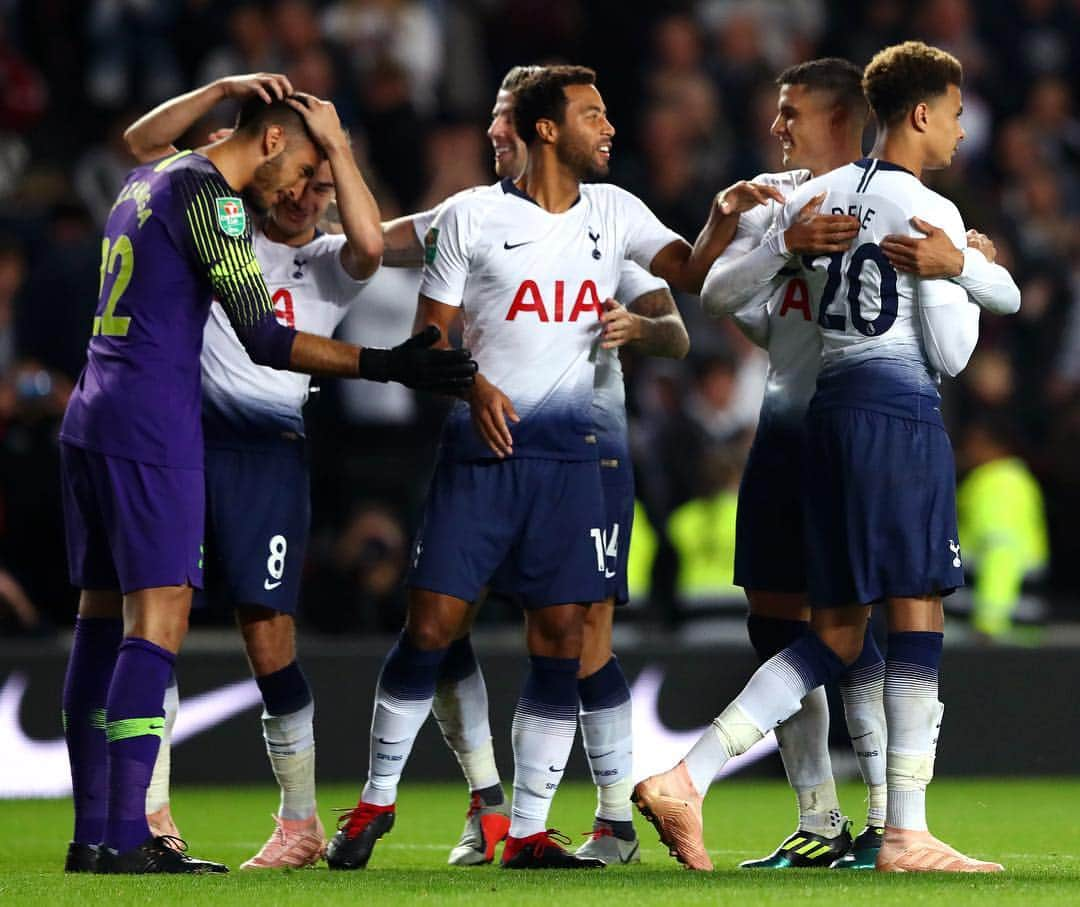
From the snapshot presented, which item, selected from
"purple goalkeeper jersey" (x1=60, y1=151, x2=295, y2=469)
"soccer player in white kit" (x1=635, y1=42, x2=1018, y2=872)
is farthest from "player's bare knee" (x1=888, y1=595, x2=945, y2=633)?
"purple goalkeeper jersey" (x1=60, y1=151, x2=295, y2=469)

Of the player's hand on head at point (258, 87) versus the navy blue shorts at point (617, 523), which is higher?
the player's hand on head at point (258, 87)

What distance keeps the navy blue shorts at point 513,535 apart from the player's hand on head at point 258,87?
126 cm

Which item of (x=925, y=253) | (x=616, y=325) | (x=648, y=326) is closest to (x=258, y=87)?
(x=616, y=325)

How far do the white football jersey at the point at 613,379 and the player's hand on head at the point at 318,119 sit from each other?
581 millimetres

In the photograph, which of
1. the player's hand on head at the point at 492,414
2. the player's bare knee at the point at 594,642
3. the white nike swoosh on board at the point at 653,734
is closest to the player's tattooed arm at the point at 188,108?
the player's hand on head at the point at 492,414

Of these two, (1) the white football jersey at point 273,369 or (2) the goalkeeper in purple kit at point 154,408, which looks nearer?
(2) the goalkeeper in purple kit at point 154,408

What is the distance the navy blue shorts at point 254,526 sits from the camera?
6.66m

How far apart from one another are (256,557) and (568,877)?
149cm

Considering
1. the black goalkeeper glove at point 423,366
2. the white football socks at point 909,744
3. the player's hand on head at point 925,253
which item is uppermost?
the player's hand on head at point 925,253

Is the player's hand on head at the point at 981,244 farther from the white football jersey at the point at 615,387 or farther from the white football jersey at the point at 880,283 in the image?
the white football jersey at the point at 615,387

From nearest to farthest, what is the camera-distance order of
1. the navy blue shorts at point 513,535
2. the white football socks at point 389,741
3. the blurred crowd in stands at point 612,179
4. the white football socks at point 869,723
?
the navy blue shorts at point 513,535, the white football socks at point 389,741, the white football socks at point 869,723, the blurred crowd in stands at point 612,179

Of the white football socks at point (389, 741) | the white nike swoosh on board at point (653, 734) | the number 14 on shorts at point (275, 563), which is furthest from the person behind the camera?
the white nike swoosh on board at point (653, 734)

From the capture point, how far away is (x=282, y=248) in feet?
22.8

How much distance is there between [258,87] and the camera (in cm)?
637
